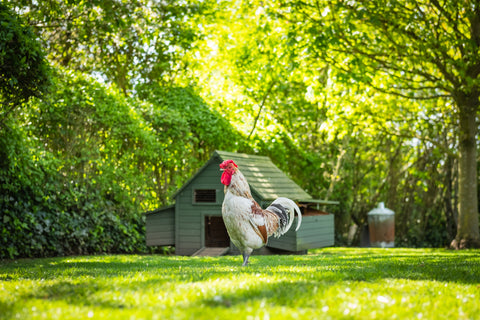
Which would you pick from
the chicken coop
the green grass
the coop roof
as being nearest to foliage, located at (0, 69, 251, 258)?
the chicken coop

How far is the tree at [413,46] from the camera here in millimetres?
10391

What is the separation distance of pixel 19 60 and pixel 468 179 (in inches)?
421

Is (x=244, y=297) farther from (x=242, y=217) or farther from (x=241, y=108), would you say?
(x=241, y=108)

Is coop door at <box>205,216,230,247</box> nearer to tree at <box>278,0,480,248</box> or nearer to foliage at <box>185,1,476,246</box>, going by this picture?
foliage at <box>185,1,476,246</box>

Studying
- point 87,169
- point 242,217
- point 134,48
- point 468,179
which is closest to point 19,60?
point 242,217

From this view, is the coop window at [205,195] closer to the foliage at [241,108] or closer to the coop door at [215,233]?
the coop door at [215,233]

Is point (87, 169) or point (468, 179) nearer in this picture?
point (87, 169)

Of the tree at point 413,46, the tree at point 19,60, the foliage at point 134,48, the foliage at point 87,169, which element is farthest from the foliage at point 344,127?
the tree at point 19,60

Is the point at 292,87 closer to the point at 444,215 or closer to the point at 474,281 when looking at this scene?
the point at 444,215

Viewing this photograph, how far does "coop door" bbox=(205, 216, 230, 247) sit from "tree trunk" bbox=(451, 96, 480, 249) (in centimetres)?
620

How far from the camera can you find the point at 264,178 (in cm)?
1059

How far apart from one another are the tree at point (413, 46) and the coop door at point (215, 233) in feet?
15.3

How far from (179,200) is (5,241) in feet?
11.9

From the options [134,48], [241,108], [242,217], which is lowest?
[242,217]
